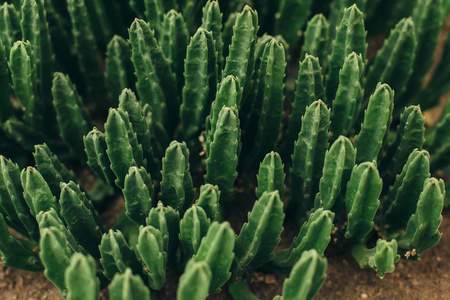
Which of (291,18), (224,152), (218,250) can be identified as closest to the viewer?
(218,250)

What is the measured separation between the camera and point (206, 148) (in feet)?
8.84

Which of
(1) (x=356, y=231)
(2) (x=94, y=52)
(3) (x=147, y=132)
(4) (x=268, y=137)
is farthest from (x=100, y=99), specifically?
(1) (x=356, y=231)

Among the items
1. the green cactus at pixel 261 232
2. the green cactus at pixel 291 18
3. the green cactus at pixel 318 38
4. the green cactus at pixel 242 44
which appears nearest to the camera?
the green cactus at pixel 261 232

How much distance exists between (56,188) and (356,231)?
4.79 ft

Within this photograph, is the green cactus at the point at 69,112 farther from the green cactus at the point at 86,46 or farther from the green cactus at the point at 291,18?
the green cactus at the point at 291,18

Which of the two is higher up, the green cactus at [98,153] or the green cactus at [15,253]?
the green cactus at [98,153]

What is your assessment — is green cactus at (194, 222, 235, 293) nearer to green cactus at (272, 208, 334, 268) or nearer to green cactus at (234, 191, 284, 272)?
green cactus at (234, 191, 284, 272)

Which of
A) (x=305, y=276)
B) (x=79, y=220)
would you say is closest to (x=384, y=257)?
(x=305, y=276)

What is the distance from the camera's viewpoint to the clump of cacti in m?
2.31

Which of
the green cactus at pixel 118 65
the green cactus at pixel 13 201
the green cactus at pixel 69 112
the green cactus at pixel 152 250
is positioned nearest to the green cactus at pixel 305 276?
the green cactus at pixel 152 250

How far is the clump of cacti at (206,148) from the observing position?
2314mm

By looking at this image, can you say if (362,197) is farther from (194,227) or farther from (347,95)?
(194,227)

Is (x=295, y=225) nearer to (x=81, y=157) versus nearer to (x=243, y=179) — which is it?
(x=243, y=179)

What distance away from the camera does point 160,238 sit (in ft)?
7.41
